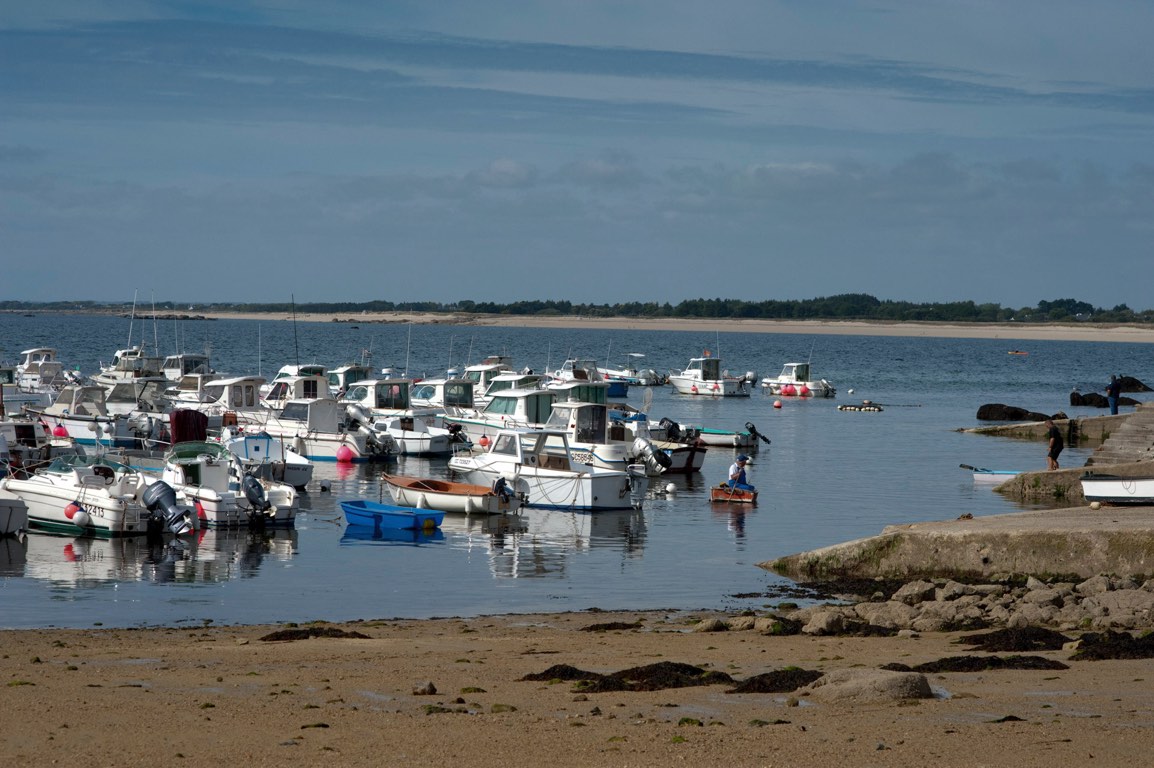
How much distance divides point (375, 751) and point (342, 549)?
1728 cm

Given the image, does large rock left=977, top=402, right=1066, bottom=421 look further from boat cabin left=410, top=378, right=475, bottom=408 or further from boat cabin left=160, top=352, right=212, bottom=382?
boat cabin left=160, top=352, right=212, bottom=382

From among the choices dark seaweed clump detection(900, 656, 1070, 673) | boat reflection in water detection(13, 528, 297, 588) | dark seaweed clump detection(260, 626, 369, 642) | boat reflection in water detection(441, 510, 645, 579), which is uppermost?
dark seaweed clump detection(900, 656, 1070, 673)

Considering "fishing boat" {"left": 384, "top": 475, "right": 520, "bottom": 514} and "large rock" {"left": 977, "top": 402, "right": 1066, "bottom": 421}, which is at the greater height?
"large rock" {"left": 977, "top": 402, "right": 1066, "bottom": 421}

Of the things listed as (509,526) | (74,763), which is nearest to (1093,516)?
(509,526)

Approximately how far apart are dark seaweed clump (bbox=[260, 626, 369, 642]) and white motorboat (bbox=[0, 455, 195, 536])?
10.8 meters

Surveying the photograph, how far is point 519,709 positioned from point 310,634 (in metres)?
6.06

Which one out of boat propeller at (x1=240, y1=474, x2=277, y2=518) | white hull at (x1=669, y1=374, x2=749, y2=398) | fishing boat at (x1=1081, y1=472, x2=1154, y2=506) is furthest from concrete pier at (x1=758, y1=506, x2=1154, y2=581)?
white hull at (x1=669, y1=374, x2=749, y2=398)

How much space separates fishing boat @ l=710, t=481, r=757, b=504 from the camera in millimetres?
35219

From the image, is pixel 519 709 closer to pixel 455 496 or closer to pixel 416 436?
pixel 455 496

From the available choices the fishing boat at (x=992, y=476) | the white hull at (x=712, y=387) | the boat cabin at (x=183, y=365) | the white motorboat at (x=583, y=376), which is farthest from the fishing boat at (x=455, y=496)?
the white hull at (x=712, y=387)

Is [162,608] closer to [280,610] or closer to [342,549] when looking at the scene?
[280,610]

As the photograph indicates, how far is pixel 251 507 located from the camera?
30.0 m

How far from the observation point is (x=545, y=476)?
33.9 meters

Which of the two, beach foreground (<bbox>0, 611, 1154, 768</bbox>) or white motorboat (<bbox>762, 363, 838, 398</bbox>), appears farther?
white motorboat (<bbox>762, 363, 838, 398</bbox>)
